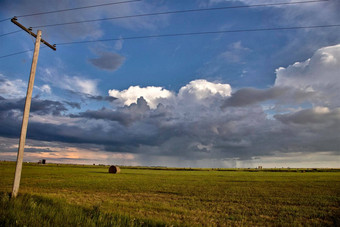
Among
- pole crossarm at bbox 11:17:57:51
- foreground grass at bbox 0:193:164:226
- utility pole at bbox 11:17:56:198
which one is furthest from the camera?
pole crossarm at bbox 11:17:57:51

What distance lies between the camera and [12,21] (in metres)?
13.7

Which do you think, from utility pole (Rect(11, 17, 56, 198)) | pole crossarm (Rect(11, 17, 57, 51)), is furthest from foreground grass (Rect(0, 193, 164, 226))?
pole crossarm (Rect(11, 17, 57, 51))

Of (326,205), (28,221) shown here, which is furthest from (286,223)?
(28,221)

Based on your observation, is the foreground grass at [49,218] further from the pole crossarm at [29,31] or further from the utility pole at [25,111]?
the pole crossarm at [29,31]

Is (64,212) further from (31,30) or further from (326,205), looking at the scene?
(326,205)

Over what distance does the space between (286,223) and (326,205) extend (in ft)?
23.5

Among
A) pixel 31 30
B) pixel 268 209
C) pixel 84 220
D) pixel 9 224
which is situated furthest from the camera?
pixel 31 30

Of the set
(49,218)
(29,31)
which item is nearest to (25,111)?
(29,31)

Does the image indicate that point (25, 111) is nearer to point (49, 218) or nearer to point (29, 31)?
point (29, 31)

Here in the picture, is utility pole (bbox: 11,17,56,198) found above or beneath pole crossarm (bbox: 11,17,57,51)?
beneath

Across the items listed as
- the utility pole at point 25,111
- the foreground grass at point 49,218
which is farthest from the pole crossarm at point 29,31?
the foreground grass at point 49,218

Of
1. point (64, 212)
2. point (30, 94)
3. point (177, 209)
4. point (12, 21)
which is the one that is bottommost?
point (177, 209)

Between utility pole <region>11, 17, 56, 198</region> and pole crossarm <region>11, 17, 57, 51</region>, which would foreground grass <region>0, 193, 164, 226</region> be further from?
pole crossarm <region>11, 17, 57, 51</region>

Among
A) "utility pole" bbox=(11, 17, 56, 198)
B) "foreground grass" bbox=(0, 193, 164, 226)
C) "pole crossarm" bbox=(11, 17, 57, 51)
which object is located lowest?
"foreground grass" bbox=(0, 193, 164, 226)
